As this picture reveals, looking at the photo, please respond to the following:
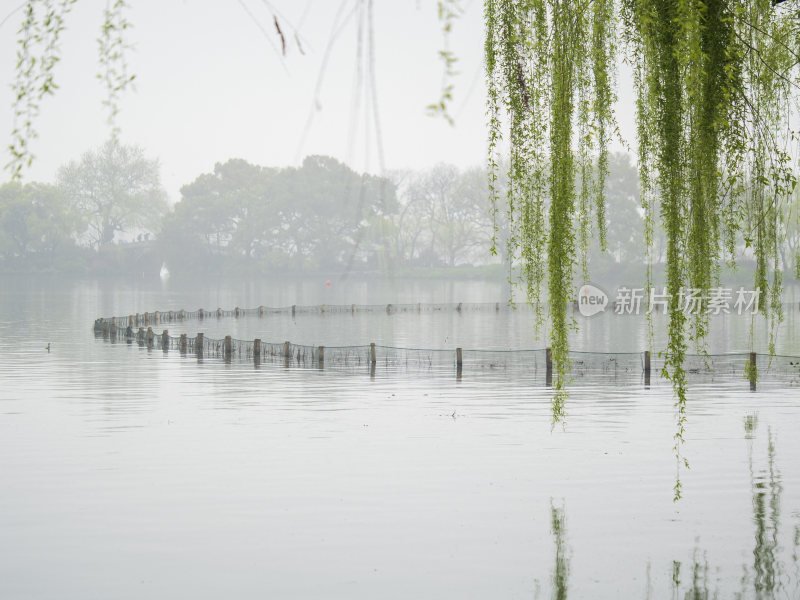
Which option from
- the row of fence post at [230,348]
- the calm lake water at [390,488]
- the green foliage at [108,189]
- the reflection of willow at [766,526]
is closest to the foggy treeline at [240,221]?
the green foliage at [108,189]

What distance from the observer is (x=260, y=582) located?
32.1 feet

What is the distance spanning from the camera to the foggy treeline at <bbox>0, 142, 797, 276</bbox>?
376 ft

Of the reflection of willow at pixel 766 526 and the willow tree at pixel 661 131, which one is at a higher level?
the willow tree at pixel 661 131

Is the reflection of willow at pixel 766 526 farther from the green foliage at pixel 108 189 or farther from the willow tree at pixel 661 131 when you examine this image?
the green foliage at pixel 108 189

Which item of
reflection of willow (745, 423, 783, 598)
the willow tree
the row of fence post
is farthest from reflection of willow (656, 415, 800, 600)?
the row of fence post

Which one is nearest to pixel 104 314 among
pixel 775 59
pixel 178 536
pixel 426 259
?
pixel 178 536

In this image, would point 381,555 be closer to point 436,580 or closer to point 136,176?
point 436,580

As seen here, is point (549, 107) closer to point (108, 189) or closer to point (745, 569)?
point (745, 569)

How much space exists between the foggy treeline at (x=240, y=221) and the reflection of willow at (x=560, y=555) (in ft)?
312

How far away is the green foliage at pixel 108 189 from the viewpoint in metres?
124

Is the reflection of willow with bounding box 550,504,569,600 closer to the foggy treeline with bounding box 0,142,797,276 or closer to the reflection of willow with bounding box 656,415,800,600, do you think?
the reflection of willow with bounding box 656,415,800,600

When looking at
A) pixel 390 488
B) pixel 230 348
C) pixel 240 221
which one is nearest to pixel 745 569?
pixel 390 488

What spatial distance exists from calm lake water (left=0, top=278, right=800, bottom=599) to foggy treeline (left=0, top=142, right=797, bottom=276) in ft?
273

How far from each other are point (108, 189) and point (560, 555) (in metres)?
122
